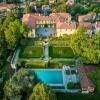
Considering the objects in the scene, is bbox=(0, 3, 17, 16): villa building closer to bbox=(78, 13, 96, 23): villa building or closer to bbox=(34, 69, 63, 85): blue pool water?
bbox=(78, 13, 96, 23): villa building

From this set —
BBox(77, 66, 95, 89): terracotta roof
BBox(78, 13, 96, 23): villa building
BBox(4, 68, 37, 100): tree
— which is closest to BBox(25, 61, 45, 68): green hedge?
BBox(77, 66, 95, 89): terracotta roof

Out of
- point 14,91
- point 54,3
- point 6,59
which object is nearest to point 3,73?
point 6,59

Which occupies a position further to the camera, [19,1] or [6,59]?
[19,1]

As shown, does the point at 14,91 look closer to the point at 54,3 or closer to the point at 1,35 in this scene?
the point at 1,35

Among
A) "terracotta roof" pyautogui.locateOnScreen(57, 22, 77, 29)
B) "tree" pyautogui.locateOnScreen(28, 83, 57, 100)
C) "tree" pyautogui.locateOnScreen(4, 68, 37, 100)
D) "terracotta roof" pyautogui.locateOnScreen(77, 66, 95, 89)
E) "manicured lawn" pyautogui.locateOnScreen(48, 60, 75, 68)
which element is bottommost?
"manicured lawn" pyautogui.locateOnScreen(48, 60, 75, 68)

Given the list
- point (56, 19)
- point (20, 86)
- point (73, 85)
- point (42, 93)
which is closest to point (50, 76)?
point (73, 85)

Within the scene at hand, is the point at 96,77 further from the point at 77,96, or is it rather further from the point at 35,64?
the point at 35,64

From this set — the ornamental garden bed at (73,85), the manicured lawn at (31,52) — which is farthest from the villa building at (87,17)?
the ornamental garden bed at (73,85)
